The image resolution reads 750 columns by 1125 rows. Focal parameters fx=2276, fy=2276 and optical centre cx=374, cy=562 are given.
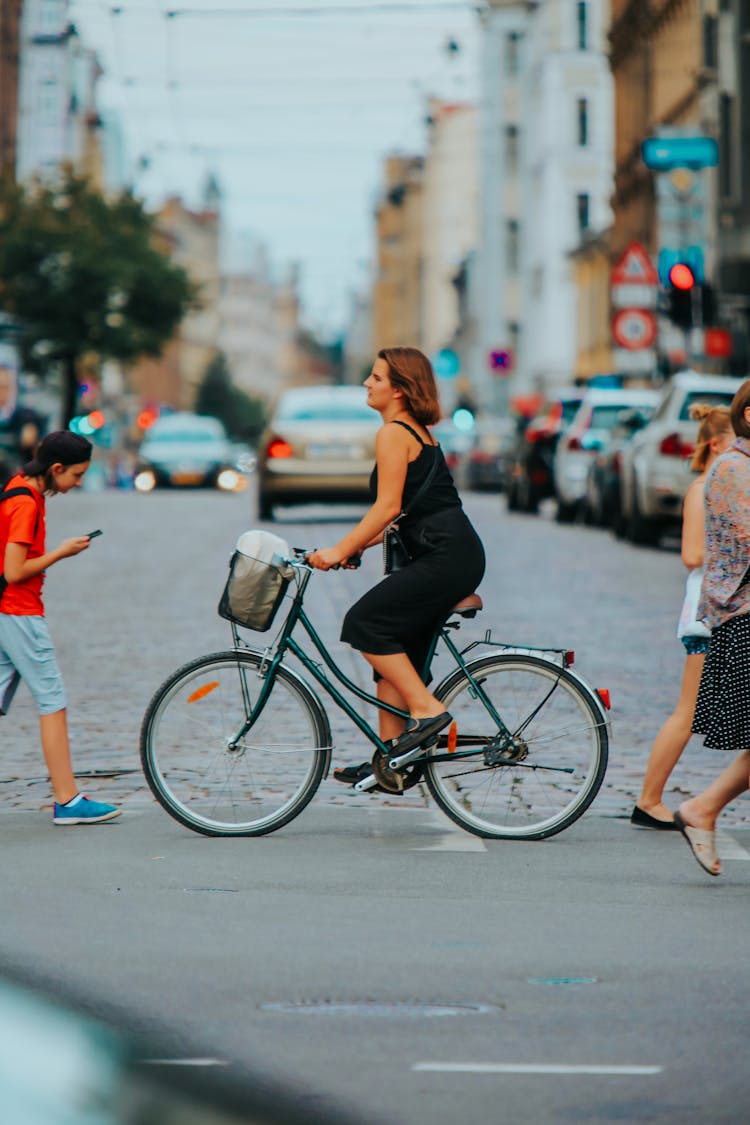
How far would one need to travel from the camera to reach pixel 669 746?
7738 mm

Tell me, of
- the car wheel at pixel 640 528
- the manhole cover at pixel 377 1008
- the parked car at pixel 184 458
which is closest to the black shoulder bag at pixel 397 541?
the manhole cover at pixel 377 1008

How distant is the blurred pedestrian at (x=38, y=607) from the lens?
7.58 m

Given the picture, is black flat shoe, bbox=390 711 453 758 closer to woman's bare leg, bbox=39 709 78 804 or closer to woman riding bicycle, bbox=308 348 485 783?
woman riding bicycle, bbox=308 348 485 783

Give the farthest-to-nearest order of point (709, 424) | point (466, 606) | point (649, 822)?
point (649, 822) < point (709, 424) < point (466, 606)

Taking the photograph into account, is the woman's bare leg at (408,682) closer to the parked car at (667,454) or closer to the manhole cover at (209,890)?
the manhole cover at (209,890)

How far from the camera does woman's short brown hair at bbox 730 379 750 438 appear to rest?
6715 mm

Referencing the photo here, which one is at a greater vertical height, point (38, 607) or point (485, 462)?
point (38, 607)

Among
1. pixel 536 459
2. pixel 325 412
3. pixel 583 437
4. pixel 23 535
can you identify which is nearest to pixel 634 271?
pixel 583 437

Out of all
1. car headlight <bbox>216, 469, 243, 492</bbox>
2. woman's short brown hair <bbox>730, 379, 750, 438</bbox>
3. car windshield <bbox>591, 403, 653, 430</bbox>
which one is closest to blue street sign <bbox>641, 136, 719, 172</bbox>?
car windshield <bbox>591, 403, 653, 430</bbox>

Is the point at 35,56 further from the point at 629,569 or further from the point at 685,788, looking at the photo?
the point at 685,788

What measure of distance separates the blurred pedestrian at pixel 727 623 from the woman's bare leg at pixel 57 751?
212cm

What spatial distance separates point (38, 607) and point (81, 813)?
72cm

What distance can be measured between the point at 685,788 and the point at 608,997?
13.3ft

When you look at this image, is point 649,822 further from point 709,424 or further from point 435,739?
point 709,424
